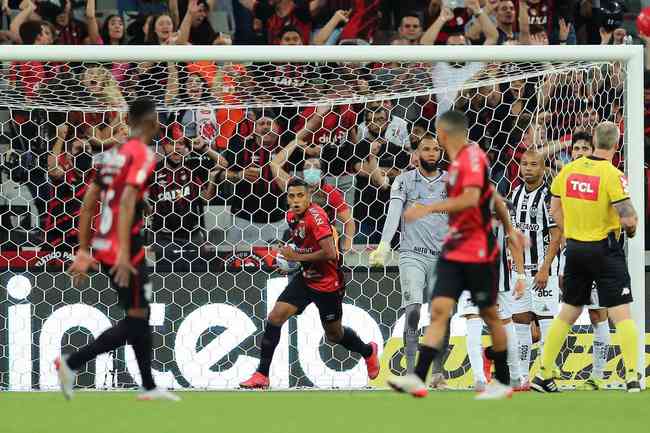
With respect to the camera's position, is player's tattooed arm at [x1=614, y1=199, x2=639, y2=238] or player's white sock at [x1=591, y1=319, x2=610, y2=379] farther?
player's white sock at [x1=591, y1=319, x2=610, y2=379]

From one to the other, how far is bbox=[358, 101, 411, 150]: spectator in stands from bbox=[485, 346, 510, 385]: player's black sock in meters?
3.11

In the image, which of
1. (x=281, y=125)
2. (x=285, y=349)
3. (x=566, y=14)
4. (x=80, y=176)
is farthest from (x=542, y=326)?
(x=566, y=14)

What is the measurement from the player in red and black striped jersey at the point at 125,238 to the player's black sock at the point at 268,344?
6.88 feet

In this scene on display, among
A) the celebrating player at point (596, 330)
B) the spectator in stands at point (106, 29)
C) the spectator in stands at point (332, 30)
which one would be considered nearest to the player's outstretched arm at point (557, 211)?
the celebrating player at point (596, 330)

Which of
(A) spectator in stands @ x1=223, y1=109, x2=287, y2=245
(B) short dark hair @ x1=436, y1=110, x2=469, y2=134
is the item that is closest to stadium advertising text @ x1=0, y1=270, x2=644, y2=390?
(A) spectator in stands @ x1=223, y1=109, x2=287, y2=245

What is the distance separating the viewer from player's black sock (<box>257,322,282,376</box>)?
8875 mm

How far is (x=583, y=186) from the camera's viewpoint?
8102mm

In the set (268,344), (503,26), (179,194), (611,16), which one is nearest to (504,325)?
(268,344)

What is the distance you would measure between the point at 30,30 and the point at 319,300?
160 inches

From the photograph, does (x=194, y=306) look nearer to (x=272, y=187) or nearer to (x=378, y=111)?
(x=272, y=187)

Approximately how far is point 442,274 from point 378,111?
3.48m

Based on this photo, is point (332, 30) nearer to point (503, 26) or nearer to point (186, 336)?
point (503, 26)

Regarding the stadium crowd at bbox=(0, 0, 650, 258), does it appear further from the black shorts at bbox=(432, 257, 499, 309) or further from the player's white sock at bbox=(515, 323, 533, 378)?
the black shorts at bbox=(432, 257, 499, 309)

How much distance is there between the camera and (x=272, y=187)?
32.7 feet
